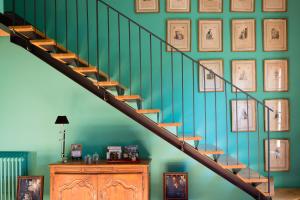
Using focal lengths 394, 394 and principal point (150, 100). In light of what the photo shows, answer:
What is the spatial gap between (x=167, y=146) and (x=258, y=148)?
4.79ft

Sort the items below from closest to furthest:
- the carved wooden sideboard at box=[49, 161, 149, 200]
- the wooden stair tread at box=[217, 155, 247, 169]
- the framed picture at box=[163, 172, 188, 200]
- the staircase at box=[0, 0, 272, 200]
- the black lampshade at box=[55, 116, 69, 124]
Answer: the wooden stair tread at box=[217, 155, 247, 169] < the carved wooden sideboard at box=[49, 161, 149, 200] < the black lampshade at box=[55, 116, 69, 124] < the framed picture at box=[163, 172, 188, 200] < the staircase at box=[0, 0, 272, 200]

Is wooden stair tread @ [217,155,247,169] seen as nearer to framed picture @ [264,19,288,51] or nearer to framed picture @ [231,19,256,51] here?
framed picture @ [231,19,256,51]

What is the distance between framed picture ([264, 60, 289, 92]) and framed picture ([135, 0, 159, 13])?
1984 mm

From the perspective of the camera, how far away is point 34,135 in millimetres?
6102

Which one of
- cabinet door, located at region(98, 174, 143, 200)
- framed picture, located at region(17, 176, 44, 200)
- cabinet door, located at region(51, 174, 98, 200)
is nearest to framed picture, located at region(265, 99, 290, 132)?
cabinet door, located at region(98, 174, 143, 200)

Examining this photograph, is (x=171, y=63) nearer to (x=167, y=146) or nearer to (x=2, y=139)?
(x=167, y=146)

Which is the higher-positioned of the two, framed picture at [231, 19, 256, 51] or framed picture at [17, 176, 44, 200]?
framed picture at [231, 19, 256, 51]

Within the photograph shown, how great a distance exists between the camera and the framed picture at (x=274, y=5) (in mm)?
6387

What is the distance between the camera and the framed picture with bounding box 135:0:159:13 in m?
6.35

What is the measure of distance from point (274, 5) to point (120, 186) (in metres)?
3.77

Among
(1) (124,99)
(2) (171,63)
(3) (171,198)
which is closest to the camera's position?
(1) (124,99)

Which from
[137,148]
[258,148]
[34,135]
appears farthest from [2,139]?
[258,148]

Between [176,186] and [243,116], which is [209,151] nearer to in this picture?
[176,186]

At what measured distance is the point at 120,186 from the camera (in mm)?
5496
